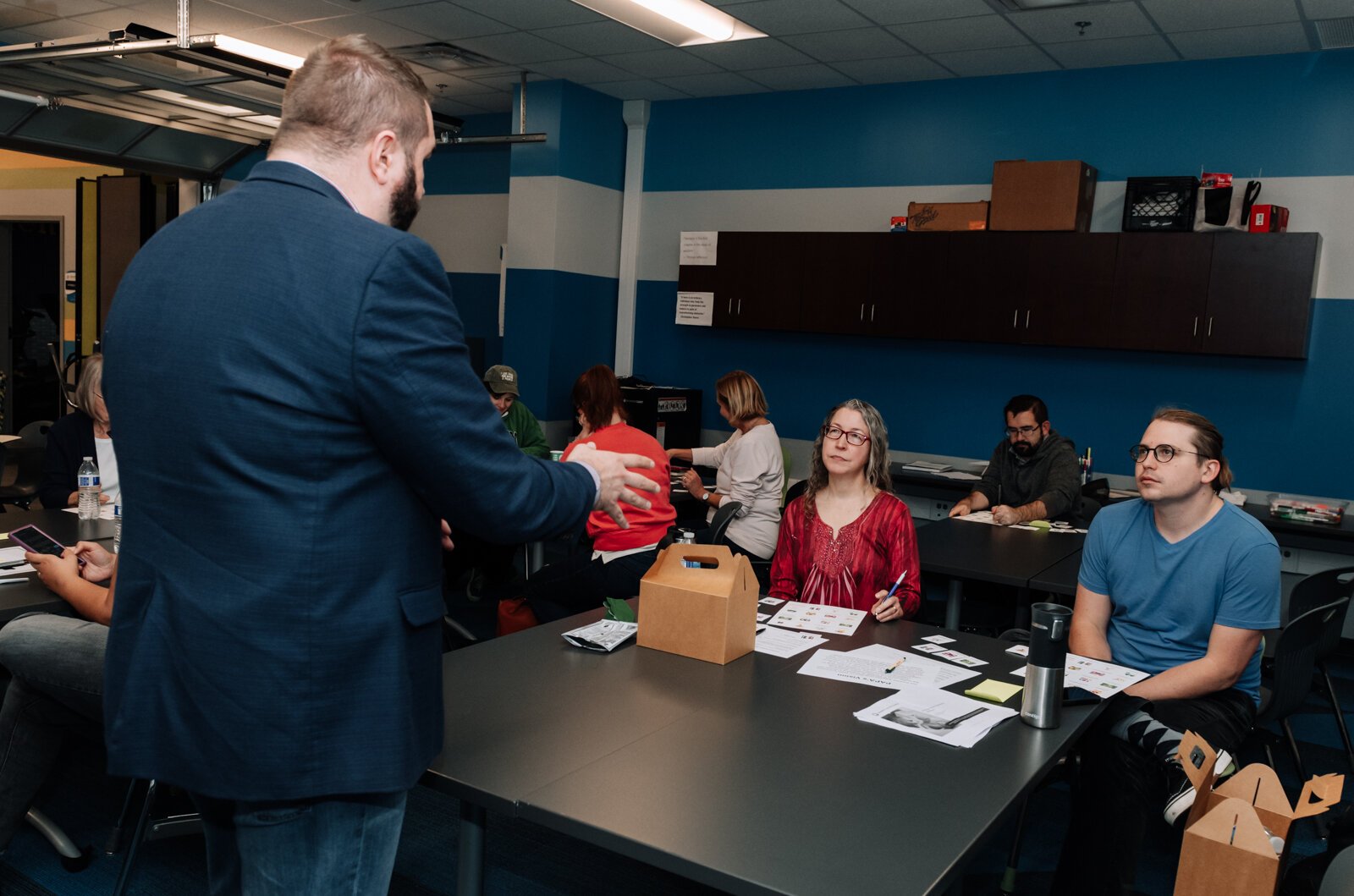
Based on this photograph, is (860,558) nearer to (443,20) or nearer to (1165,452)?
(1165,452)

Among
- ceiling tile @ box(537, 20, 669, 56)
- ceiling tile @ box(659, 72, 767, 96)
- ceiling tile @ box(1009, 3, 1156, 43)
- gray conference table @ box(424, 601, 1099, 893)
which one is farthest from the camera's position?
ceiling tile @ box(659, 72, 767, 96)

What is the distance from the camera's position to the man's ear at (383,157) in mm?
1411

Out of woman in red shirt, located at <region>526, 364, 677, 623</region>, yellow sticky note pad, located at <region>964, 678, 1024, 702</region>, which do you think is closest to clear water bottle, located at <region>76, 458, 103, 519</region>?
woman in red shirt, located at <region>526, 364, 677, 623</region>

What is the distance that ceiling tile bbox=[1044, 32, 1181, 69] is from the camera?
5586 millimetres

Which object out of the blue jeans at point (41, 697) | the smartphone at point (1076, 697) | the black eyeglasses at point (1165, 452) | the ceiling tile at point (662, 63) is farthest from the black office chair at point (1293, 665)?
the ceiling tile at point (662, 63)

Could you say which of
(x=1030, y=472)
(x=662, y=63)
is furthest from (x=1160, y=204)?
(x=662, y=63)

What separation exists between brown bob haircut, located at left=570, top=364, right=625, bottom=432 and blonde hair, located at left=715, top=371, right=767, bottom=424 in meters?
0.86

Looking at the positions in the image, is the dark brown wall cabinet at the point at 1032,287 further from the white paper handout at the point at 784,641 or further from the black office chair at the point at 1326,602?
the white paper handout at the point at 784,641

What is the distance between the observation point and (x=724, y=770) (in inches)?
71.7

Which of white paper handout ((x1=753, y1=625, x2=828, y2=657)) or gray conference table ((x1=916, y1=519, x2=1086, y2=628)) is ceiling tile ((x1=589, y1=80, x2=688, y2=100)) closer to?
gray conference table ((x1=916, y1=519, x2=1086, y2=628))

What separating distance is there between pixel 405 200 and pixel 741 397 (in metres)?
4.02

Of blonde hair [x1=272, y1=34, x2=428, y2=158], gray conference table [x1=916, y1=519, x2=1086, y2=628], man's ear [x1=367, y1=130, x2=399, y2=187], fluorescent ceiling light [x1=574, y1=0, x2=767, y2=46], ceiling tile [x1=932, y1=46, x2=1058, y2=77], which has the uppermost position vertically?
ceiling tile [x1=932, y1=46, x2=1058, y2=77]

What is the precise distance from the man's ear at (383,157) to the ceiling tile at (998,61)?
17.3ft

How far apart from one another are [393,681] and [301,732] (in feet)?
0.41
